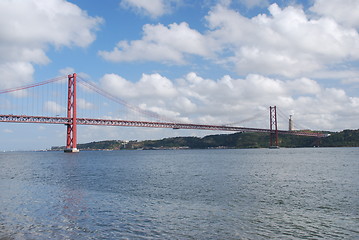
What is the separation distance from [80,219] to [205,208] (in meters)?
6.44

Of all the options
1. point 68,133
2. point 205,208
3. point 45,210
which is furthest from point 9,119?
point 205,208

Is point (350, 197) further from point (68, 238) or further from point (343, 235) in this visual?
point (68, 238)

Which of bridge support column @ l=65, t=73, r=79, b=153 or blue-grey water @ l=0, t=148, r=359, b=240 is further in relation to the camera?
bridge support column @ l=65, t=73, r=79, b=153

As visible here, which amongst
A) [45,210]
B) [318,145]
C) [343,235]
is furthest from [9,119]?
[318,145]

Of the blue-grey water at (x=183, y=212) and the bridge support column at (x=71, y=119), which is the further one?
the bridge support column at (x=71, y=119)

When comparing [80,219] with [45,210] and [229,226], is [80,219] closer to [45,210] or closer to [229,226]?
[45,210]

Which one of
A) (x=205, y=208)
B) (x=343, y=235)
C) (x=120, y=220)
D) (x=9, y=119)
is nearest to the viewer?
(x=343, y=235)

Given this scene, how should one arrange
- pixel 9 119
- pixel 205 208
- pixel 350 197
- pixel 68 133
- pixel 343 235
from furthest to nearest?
pixel 68 133 → pixel 9 119 → pixel 350 197 → pixel 205 208 → pixel 343 235

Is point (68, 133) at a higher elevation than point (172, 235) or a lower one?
higher

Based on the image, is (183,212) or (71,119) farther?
(71,119)

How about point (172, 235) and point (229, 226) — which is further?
point (229, 226)

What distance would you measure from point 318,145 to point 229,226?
573ft

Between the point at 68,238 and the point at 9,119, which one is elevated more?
the point at 9,119

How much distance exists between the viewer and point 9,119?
79.3m
